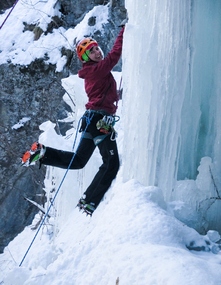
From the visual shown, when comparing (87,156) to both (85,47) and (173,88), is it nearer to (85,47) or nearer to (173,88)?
(85,47)

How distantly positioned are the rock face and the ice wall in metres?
5.58

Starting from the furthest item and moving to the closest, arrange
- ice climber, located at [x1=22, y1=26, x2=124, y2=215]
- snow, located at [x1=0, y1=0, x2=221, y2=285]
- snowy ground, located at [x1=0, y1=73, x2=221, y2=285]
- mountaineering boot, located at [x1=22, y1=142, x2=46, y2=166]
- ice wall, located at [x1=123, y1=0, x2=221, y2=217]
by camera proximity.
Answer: ice climber, located at [x1=22, y1=26, x2=124, y2=215]
mountaineering boot, located at [x1=22, y1=142, x2=46, y2=166]
ice wall, located at [x1=123, y1=0, x2=221, y2=217]
snow, located at [x1=0, y1=0, x2=221, y2=285]
snowy ground, located at [x1=0, y1=73, x2=221, y2=285]

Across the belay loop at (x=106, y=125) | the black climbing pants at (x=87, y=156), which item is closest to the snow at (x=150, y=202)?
the black climbing pants at (x=87, y=156)

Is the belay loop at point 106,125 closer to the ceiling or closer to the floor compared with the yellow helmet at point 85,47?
closer to the floor

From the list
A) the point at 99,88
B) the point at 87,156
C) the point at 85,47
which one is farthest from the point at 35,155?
the point at 85,47

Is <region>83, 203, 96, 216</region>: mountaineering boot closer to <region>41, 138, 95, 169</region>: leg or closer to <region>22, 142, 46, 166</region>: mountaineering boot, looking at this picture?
<region>41, 138, 95, 169</region>: leg

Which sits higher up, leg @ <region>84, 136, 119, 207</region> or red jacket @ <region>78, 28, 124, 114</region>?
red jacket @ <region>78, 28, 124, 114</region>

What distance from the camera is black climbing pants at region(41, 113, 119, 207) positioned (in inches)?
138

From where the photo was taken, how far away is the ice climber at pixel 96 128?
349 cm

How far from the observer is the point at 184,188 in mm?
3006

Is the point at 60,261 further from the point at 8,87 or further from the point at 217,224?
the point at 8,87

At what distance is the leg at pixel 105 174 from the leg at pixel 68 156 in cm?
15

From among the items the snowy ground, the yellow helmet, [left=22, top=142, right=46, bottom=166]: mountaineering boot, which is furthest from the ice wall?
[left=22, top=142, right=46, bottom=166]: mountaineering boot

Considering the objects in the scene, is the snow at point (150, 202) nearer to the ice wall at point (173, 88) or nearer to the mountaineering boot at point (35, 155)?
the ice wall at point (173, 88)
